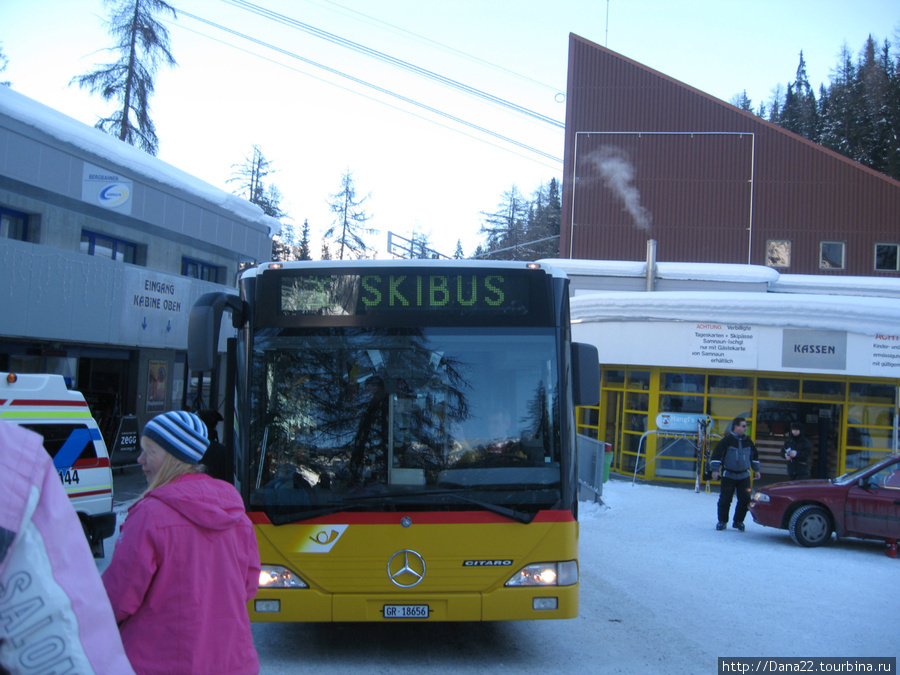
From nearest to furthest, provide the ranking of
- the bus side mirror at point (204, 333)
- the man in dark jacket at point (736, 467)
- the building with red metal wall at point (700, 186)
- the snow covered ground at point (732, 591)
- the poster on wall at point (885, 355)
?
the bus side mirror at point (204, 333), the snow covered ground at point (732, 591), the man in dark jacket at point (736, 467), the poster on wall at point (885, 355), the building with red metal wall at point (700, 186)

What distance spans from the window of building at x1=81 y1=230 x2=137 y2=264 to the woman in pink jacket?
1562 cm

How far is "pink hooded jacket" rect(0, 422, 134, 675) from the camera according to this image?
1.33 metres

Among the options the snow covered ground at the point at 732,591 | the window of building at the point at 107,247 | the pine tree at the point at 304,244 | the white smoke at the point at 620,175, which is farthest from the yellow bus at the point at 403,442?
the pine tree at the point at 304,244

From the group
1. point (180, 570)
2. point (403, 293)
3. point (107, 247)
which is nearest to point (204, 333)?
point (403, 293)

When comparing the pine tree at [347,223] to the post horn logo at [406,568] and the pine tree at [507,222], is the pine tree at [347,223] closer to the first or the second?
the pine tree at [507,222]

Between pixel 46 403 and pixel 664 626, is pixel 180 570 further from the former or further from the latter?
pixel 46 403

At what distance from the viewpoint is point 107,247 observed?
18.2m

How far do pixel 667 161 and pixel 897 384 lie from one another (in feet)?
57.9

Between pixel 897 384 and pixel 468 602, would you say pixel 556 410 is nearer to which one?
pixel 468 602

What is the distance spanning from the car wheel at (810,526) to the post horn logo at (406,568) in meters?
7.78

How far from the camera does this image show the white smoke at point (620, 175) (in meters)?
33.1

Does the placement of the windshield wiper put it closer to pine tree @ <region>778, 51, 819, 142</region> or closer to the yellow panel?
the yellow panel

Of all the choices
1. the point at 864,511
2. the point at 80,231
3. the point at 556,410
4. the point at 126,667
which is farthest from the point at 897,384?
the point at 126,667

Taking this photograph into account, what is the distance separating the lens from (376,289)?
19.2ft
